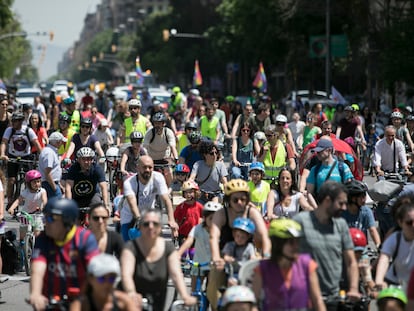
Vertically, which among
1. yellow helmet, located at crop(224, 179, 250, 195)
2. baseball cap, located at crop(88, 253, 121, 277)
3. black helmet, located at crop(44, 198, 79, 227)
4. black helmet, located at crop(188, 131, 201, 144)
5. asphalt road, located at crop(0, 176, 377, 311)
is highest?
black helmet, located at crop(188, 131, 201, 144)

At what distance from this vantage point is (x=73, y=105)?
2281 cm

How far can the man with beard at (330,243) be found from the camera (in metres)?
8.59

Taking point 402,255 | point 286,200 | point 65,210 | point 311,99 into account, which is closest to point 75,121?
point 286,200

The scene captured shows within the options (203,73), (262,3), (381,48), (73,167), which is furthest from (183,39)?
(73,167)

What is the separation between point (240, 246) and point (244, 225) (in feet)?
0.72

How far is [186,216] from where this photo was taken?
1307cm

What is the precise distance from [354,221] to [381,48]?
3810cm

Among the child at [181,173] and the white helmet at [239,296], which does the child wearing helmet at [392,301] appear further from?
the child at [181,173]

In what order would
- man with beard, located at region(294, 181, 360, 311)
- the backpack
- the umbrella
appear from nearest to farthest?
man with beard, located at region(294, 181, 360, 311), the backpack, the umbrella

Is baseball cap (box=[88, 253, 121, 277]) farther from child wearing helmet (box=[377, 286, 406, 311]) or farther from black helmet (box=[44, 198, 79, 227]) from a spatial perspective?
child wearing helmet (box=[377, 286, 406, 311])

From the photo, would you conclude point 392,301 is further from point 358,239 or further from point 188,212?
point 188,212

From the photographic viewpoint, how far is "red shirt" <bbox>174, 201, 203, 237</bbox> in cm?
1302

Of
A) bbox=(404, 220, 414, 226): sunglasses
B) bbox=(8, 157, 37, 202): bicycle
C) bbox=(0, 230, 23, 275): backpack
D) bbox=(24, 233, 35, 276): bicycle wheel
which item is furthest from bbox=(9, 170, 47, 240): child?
bbox=(404, 220, 414, 226): sunglasses

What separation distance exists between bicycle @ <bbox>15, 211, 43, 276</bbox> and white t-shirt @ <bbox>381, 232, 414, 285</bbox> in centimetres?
587
